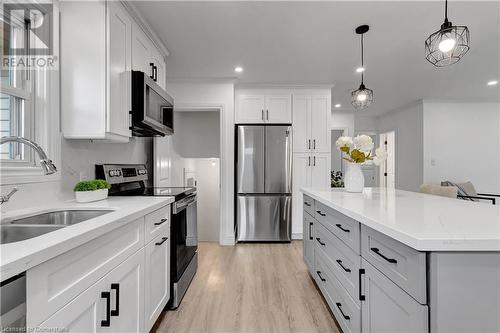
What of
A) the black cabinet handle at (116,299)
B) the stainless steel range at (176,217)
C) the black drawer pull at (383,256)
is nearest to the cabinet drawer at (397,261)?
the black drawer pull at (383,256)

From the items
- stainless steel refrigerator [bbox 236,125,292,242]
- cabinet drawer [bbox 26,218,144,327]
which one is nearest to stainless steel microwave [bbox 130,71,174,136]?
cabinet drawer [bbox 26,218,144,327]

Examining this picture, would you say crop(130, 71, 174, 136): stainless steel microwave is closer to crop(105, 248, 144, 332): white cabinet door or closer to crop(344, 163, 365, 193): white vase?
crop(105, 248, 144, 332): white cabinet door

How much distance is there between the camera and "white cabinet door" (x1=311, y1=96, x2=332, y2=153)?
393cm

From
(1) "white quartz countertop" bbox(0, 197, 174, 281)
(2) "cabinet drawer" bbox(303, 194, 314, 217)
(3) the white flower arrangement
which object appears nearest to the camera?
(1) "white quartz countertop" bbox(0, 197, 174, 281)

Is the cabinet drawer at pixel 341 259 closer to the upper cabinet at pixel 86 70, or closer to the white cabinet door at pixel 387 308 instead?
Answer: the white cabinet door at pixel 387 308

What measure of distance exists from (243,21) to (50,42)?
1502mm

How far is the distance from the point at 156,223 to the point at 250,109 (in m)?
2.70

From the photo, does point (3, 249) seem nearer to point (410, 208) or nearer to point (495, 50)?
point (410, 208)

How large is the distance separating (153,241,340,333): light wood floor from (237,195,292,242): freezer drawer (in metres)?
0.54

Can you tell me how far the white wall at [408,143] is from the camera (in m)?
5.28

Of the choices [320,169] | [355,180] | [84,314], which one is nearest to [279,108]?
[320,169]

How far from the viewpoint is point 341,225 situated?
1555mm

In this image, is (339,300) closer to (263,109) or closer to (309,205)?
(309,205)

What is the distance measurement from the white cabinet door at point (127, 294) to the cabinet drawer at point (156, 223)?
13cm
